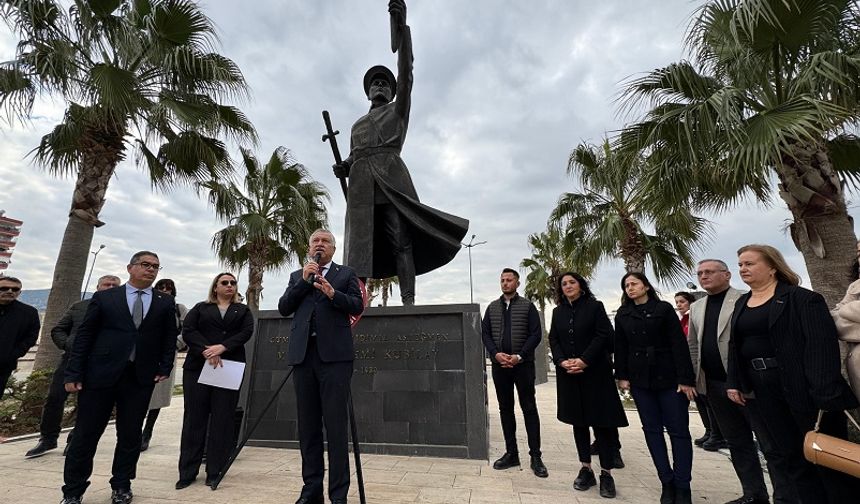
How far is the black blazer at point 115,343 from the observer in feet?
9.84

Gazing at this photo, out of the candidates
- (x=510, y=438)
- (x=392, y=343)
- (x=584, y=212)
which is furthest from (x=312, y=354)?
(x=584, y=212)

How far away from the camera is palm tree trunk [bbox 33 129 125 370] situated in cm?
677

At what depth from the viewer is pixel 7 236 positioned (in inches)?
1913

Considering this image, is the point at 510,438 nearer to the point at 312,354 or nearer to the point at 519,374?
the point at 519,374

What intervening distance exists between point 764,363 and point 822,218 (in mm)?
4728

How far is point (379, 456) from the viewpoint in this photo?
4.47 meters

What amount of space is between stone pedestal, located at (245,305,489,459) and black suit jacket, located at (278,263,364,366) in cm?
185

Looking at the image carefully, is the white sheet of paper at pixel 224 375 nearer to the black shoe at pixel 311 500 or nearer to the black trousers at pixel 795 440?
the black shoe at pixel 311 500

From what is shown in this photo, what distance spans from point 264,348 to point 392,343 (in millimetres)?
1732

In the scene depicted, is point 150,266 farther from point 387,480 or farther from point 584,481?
point 584,481

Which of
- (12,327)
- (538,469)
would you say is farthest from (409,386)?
(12,327)

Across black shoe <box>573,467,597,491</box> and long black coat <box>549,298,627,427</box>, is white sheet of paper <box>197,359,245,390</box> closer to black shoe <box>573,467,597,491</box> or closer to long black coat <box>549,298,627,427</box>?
long black coat <box>549,298,627,427</box>

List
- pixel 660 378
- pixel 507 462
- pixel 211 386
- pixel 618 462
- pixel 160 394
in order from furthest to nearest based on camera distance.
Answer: pixel 160 394, pixel 618 462, pixel 507 462, pixel 211 386, pixel 660 378

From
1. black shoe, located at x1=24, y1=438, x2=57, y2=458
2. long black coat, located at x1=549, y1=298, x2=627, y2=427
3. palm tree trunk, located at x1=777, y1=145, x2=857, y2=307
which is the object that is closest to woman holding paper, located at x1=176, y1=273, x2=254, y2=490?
black shoe, located at x1=24, y1=438, x2=57, y2=458
